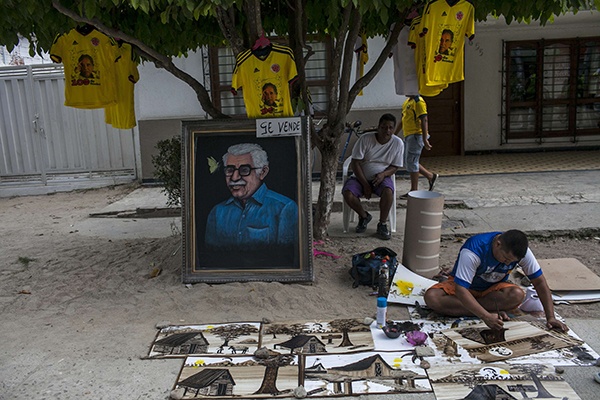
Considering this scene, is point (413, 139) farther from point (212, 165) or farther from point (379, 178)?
point (212, 165)

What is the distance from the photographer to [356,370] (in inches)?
142

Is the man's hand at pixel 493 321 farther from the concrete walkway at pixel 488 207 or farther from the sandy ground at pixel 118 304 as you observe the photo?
the concrete walkway at pixel 488 207

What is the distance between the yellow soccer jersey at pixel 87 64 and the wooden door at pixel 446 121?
725 centimetres

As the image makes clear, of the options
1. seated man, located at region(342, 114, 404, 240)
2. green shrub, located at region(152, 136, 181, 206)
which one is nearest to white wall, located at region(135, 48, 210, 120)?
green shrub, located at region(152, 136, 181, 206)

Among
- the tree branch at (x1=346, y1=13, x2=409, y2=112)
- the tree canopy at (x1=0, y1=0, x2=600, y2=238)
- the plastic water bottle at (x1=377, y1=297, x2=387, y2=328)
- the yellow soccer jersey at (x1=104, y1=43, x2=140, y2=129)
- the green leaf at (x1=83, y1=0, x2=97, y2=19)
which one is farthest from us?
the yellow soccer jersey at (x1=104, y1=43, x2=140, y2=129)

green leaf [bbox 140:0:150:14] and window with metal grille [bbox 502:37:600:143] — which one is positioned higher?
green leaf [bbox 140:0:150:14]

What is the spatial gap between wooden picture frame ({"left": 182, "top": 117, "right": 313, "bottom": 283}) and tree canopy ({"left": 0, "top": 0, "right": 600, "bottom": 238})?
749 mm

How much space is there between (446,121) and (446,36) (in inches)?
263

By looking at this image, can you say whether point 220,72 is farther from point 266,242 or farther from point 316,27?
point 266,242

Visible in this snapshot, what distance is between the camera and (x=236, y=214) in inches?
203

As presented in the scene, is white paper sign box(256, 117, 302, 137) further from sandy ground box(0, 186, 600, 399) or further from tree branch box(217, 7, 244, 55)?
sandy ground box(0, 186, 600, 399)

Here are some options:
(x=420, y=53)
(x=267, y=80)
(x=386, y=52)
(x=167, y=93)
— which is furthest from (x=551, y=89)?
(x=267, y=80)

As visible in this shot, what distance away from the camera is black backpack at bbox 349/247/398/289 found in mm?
4949

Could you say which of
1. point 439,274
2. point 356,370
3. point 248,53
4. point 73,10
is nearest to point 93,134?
point 73,10
